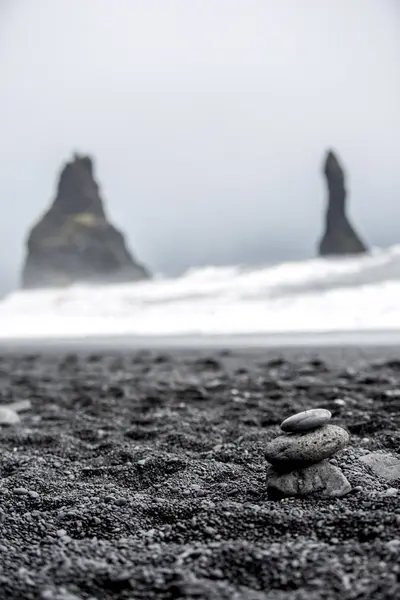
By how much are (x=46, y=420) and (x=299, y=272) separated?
1958 centimetres

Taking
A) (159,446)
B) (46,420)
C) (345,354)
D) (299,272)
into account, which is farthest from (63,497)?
(299,272)

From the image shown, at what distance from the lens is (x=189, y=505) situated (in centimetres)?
255

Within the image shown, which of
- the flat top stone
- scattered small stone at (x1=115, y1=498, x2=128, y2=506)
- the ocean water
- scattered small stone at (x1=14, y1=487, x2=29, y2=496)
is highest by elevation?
the ocean water

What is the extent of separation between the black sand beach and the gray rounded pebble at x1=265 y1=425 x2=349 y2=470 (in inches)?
6.5

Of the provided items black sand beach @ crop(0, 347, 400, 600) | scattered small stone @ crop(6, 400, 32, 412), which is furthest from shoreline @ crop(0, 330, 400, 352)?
scattered small stone @ crop(6, 400, 32, 412)

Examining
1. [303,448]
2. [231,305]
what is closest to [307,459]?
[303,448]

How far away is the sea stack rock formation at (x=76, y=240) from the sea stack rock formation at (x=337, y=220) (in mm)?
15918

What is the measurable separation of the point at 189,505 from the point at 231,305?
16.9 m

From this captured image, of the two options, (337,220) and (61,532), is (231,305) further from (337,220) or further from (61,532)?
(337,220)

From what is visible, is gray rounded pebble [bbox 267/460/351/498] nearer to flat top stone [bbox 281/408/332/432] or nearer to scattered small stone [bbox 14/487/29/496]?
flat top stone [bbox 281/408/332/432]

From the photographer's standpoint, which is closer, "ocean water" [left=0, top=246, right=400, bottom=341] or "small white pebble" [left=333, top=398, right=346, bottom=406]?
"small white pebble" [left=333, top=398, right=346, bottom=406]

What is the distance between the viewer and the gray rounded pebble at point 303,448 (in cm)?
266

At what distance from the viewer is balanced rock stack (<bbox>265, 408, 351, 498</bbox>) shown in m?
2.57

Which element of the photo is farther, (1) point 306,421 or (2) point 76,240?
(2) point 76,240
